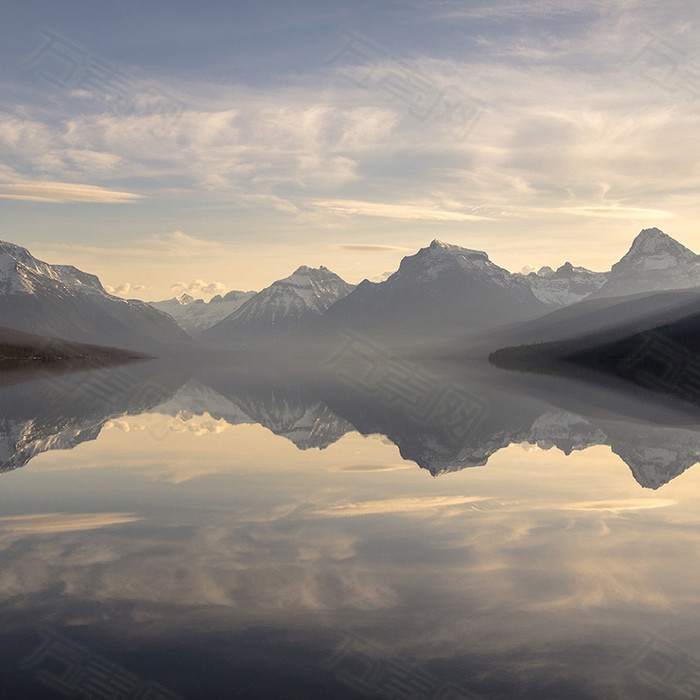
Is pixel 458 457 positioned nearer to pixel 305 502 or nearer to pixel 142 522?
pixel 305 502

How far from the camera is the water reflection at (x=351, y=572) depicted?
15.7 meters

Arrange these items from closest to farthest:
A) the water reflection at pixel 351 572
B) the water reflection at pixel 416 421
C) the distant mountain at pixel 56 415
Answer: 1. the water reflection at pixel 351 572
2. the water reflection at pixel 416 421
3. the distant mountain at pixel 56 415

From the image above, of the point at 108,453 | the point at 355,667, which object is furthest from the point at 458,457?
the point at 355,667

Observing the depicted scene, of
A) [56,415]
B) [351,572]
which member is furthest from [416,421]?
[351,572]

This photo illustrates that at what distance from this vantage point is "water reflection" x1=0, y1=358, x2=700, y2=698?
15.7 m

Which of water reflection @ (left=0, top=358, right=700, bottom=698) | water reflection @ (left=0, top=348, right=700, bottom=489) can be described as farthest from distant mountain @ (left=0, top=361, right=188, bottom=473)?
water reflection @ (left=0, top=358, right=700, bottom=698)

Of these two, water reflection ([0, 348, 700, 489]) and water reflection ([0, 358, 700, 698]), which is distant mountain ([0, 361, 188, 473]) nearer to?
water reflection ([0, 348, 700, 489])

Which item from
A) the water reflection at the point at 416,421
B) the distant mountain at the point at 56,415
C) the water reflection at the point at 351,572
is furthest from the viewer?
the distant mountain at the point at 56,415

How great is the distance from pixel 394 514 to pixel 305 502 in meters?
4.53

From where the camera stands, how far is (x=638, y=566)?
2292 centimetres

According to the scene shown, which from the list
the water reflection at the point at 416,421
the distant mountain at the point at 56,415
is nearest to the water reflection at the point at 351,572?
the water reflection at the point at 416,421

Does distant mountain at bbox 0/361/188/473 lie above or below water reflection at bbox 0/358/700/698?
below

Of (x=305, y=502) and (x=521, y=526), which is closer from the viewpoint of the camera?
(x=521, y=526)

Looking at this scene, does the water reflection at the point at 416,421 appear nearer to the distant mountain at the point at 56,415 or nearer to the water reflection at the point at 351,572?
the distant mountain at the point at 56,415
